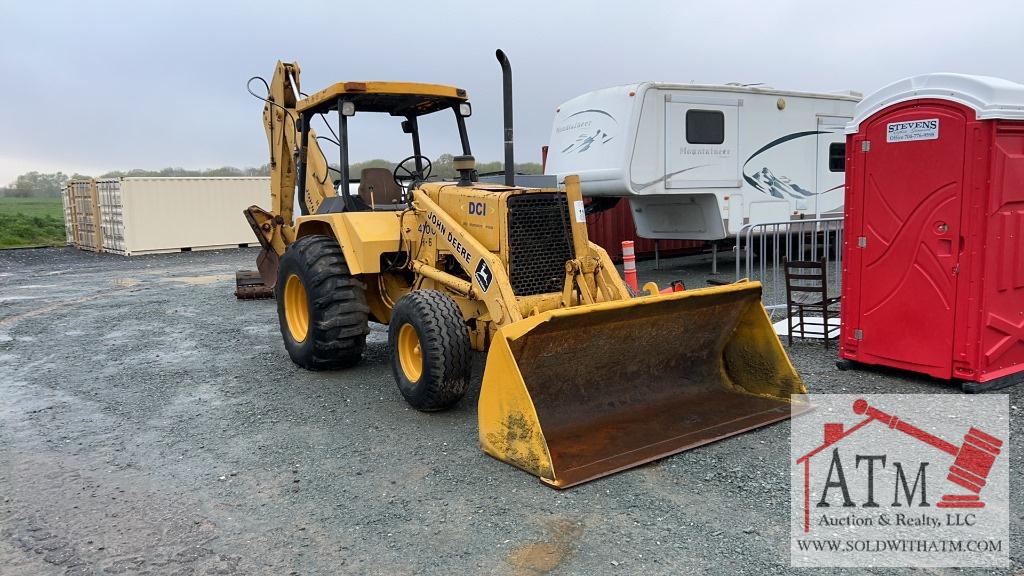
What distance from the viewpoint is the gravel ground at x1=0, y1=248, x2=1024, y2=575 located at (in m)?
3.52

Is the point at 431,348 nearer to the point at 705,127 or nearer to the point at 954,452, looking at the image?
the point at 954,452

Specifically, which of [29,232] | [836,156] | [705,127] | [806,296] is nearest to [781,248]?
[836,156]

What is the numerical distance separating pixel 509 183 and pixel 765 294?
5717mm

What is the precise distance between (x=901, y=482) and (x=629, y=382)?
1.73 meters

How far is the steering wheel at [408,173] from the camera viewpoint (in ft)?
23.9

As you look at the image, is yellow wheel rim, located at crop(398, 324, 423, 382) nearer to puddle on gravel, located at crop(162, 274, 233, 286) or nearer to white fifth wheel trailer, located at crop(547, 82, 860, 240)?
white fifth wheel trailer, located at crop(547, 82, 860, 240)

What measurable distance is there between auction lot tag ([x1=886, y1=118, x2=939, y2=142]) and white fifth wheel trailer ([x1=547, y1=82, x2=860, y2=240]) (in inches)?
210

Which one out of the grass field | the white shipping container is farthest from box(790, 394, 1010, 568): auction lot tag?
the grass field

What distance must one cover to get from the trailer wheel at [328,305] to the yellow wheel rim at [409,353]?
3.37 feet

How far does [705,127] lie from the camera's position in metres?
11.9

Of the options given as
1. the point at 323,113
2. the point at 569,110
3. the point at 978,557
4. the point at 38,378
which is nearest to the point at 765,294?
the point at 569,110

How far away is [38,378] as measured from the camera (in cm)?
710

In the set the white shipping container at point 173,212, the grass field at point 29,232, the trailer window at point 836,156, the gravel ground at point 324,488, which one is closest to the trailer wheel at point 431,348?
the gravel ground at point 324,488

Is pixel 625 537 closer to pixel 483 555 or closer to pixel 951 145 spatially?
pixel 483 555
